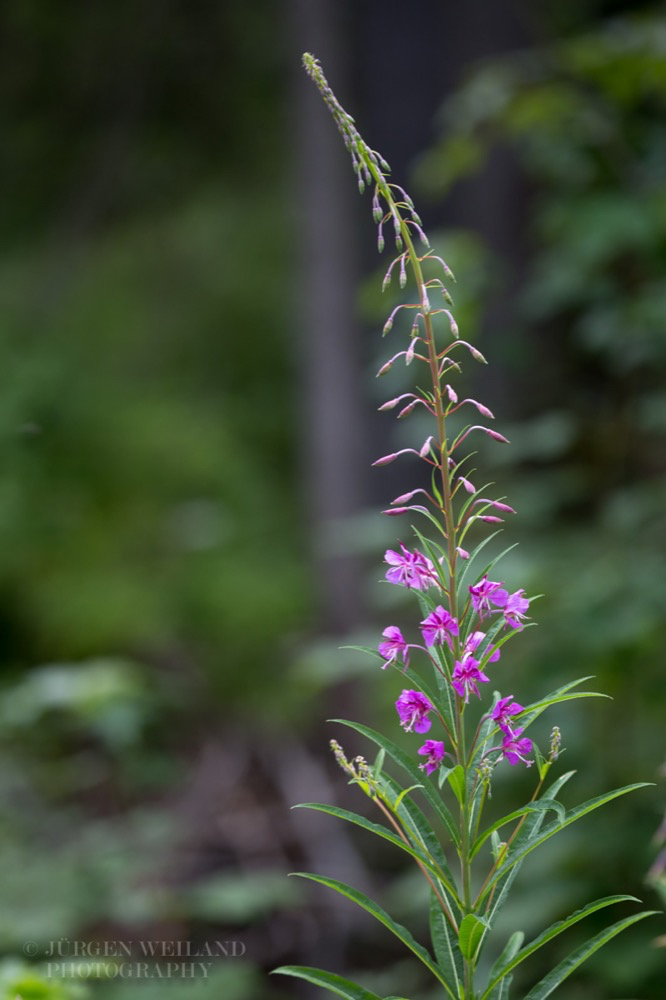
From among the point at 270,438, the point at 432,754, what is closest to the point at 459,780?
the point at 432,754

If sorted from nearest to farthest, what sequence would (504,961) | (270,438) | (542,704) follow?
1. (542,704)
2. (504,961)
3. (270,438)

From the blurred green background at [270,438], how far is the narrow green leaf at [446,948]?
1.25ft

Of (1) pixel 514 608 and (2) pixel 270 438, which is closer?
(1) pixel 514 608

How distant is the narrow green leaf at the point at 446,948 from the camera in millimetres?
949

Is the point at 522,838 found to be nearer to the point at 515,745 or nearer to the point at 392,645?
the point at 515,745

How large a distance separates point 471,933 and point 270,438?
703 cm

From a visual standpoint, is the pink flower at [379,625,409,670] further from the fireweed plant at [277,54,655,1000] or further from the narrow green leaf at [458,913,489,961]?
the narrow green leaf at [458,913,489,961]

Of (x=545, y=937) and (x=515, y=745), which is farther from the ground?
(x=515, y=745)

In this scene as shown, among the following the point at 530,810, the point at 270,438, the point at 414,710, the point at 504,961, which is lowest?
the point at 504,961

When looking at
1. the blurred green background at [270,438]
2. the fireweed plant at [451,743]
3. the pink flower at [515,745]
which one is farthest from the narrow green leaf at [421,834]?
the blurred green background at [270,438]

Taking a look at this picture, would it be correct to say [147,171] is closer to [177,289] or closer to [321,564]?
[177,289]

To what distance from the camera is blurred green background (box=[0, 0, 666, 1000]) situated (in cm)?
268

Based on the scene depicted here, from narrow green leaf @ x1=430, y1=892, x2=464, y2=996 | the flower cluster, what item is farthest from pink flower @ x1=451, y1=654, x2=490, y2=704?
narrow green leaf @ x1=430, y1=892, x2=464, y2=996

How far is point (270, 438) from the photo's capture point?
783 centimetres
